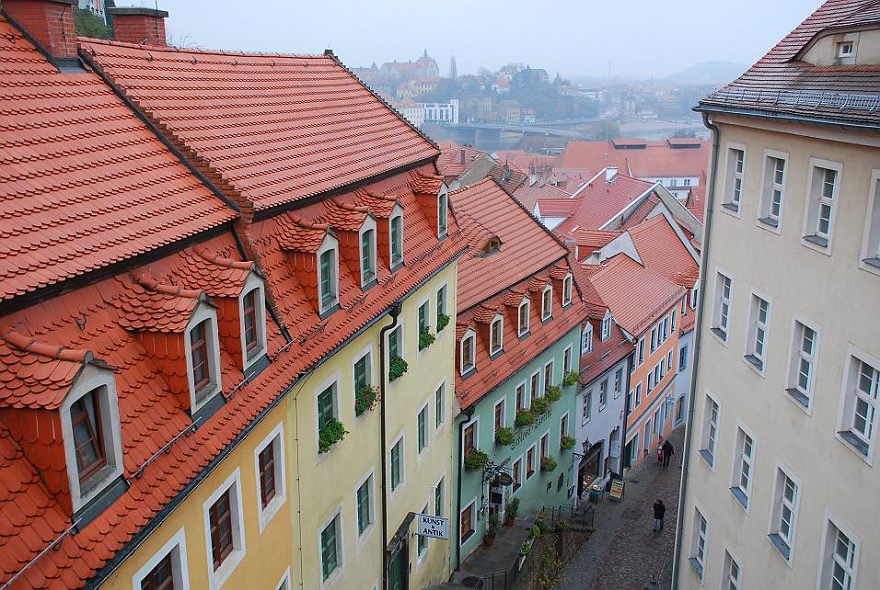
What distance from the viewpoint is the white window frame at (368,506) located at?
16156 millimetres

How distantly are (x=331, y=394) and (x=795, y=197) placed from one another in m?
8.62

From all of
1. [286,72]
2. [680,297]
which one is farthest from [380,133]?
[680,297]

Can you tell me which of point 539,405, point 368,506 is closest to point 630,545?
point 539,405

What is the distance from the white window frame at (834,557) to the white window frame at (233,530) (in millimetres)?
9047

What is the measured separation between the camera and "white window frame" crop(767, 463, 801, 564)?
14868 millimetres

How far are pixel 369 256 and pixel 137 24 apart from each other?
22.0ft

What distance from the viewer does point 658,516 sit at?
29.1 metres

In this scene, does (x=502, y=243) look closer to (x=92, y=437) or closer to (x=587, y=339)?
(x=587, y=339)

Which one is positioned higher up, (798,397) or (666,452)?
(798,397)

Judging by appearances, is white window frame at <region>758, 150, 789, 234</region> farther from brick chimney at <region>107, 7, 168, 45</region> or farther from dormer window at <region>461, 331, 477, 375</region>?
brick chimney at <region>107, 7, 168, 45</region>

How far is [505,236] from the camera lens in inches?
1093

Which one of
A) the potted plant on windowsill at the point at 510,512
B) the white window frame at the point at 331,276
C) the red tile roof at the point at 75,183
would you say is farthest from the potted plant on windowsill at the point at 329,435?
the potted plant on windowsill at the point at 510,512

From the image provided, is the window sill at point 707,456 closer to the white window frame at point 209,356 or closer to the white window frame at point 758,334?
the white window frame at point 758,334

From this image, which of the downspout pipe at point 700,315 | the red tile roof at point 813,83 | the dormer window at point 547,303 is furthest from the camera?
the dormer window at point 547,303
